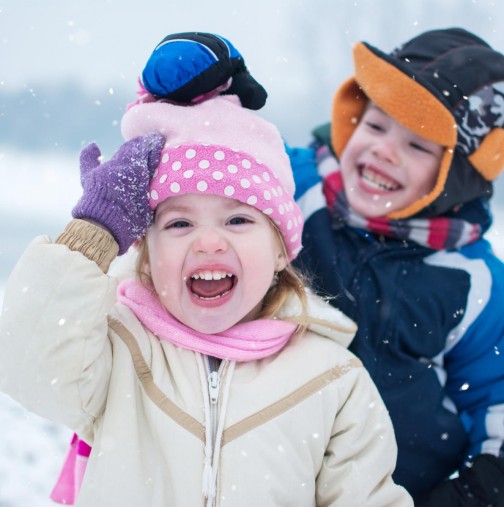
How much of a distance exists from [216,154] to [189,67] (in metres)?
0.22

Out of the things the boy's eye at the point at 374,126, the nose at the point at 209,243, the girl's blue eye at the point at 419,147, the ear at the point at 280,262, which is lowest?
the ear at the point at 280,262

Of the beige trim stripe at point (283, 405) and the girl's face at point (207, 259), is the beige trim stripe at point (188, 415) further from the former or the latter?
the girl's face at point (207, 259)

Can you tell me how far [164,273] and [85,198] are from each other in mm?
271

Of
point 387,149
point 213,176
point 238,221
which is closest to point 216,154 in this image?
point 213,176

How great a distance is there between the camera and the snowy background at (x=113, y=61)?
25.3 feet

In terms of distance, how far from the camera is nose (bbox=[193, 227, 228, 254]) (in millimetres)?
1582

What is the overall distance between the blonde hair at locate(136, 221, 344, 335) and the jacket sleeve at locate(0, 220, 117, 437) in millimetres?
320

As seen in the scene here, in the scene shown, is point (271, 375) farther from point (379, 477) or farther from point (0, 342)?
point (0, 342)

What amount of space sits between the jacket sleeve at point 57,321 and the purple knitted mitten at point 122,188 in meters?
0.05

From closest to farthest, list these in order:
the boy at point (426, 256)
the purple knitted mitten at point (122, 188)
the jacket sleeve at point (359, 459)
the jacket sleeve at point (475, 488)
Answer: the purple knitted mitten at point (122, 188) < the jacket sleeve at point (359, 459) < the jacket sleeve at point (475, 488) < the boy at point (426, 256)

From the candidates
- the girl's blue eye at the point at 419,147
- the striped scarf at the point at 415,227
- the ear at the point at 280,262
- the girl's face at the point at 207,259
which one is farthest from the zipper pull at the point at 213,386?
the girl's blue eye at the point at 419,147

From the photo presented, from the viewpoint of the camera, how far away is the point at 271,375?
1.67m

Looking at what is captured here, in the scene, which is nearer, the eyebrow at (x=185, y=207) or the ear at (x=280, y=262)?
the eyebrow at (x=185, y=207)

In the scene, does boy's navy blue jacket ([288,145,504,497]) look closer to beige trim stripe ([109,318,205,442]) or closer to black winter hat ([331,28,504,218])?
black winter hat ([331,28,504,218])
